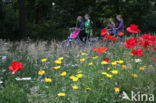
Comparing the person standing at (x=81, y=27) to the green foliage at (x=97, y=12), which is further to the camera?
the green foliage at (x=97, y=12)

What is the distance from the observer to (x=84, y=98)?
310 centimetres

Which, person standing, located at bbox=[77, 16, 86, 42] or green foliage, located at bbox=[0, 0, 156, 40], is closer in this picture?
person standing, located at bbox=[77, 16, 86, 42]

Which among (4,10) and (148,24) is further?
(148,24)

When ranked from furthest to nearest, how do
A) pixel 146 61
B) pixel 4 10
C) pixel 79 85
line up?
pixel 4 10
pixel 146 61
pixel 79 85

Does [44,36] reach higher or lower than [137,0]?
lower

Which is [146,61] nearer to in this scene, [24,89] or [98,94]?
[98,94]

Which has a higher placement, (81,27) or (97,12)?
(97,12)

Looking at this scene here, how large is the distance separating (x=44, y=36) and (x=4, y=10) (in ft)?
9.93

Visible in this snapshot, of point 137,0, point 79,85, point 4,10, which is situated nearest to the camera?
point 79,85

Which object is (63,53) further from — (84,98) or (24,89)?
(84,98)

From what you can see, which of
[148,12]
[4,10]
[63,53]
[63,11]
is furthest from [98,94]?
[148,12]

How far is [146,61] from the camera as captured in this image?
14.0 ft

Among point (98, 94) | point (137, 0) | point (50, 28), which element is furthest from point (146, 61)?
point (137, 0)

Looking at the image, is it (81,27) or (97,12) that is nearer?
(81,27)
